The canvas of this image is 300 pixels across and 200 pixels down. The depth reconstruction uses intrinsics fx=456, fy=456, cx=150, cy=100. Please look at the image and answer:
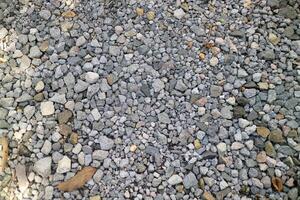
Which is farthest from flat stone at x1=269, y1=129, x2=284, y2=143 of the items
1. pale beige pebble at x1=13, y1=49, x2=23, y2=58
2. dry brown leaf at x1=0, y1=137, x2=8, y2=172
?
pale beige pebble at x1=13, y1=49, x2=23, y2=58

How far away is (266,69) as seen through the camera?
101 inches

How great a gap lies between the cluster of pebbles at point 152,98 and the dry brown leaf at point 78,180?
0.02 metres

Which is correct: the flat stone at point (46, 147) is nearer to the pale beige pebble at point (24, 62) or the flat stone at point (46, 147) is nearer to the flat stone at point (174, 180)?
the pale beige pebble at point (24, 62)

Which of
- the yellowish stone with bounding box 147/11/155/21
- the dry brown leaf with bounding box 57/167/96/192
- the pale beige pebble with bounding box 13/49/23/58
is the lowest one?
the dry brown leaf with bounding box 57/167/96/192

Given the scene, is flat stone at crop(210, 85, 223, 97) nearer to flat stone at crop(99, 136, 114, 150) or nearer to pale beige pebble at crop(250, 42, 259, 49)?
pale beige pebble at crop(250, 42, 259, 49)

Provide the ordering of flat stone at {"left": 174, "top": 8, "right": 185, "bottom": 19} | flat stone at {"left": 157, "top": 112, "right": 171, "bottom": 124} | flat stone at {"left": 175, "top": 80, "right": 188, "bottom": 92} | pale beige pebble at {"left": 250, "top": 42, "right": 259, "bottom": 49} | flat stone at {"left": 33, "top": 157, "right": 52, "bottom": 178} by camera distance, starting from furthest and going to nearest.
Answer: flat stone at {"left": 174, "top": 8, "right": 185, "bottom": 19}, pale beige pebble at {"left": 250, "top": 42, "right": 259, "bottom": 49}, flat stone at {"left": 175, "top": 80, "right": 188, "bottom": 92}, flat stone at {"left": 157, "top": 112, "right": 171, "bottom": 124}, flat stone at {"left": 33, "top": 157, "right": 52, "bottom": 178}

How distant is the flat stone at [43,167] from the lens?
2301 millimetres

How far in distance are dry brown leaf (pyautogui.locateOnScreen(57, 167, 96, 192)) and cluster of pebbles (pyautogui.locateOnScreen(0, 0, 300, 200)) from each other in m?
0.02

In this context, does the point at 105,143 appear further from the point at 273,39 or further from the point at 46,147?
the point at 273,39

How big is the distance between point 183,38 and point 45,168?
3.57 feet

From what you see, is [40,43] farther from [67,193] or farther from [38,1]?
[67,193]

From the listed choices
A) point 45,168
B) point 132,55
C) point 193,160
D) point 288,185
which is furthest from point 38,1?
point 288,185

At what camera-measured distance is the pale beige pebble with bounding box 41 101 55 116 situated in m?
2.49

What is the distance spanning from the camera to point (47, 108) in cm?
250
